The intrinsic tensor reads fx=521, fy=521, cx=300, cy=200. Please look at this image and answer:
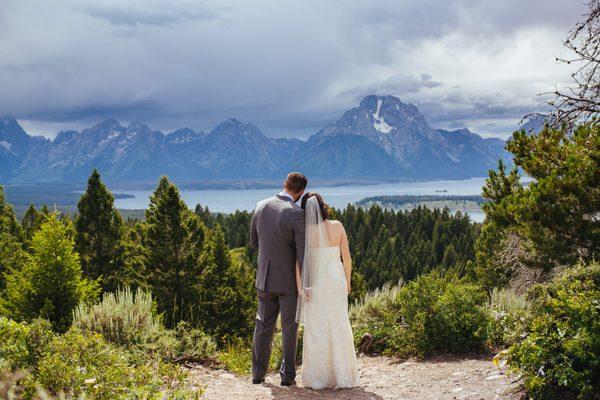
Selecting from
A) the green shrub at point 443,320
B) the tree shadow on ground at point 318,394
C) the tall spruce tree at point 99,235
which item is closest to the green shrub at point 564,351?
the tree shadow on ground at point 318,394

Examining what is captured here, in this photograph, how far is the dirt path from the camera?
19.0 feet

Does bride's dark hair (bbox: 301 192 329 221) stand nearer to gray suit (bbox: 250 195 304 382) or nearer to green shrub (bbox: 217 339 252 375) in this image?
gray suit (bbox: 250 195 304 382)

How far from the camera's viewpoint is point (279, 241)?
6250 millimetres

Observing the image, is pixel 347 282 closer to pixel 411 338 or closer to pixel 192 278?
pixel 411 338

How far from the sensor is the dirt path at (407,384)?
228 inches

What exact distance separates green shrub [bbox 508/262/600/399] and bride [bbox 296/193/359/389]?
2.11 meters

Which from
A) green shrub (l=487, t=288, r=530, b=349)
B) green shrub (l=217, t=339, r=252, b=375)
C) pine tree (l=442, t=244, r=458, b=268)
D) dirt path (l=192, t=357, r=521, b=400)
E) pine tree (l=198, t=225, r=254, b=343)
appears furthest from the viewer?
pine tree (l=442, t=244, r=458, b=268)

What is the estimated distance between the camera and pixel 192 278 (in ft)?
101

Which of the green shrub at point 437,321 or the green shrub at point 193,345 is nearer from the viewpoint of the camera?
the green shrub at point 193,345

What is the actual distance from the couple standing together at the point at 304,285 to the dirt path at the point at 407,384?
11.8 inches

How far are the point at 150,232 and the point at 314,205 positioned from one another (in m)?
26.0

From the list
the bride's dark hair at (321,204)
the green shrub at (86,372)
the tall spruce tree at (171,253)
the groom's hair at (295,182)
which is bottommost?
the tall spruce tree at (171,253)

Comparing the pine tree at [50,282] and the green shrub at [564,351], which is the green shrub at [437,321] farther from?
the pine tree at [50,282]

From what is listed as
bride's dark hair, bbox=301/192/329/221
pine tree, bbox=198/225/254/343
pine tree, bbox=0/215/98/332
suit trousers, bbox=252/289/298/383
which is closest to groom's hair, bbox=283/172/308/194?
bride's dark hair, bbox=301/192/329/221
